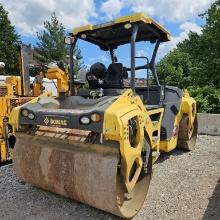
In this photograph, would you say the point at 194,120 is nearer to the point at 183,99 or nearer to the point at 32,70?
the point at 183,99

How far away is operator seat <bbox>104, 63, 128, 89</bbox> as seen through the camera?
5.13 metres

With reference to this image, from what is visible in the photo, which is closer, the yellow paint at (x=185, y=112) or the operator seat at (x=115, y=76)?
the operator seat at (x=115, y=76)

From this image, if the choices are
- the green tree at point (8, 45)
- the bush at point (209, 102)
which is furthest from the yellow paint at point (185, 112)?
the green tree at point (8, 45)

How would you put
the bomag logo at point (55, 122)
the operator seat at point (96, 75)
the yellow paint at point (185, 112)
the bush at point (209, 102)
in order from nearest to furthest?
the bomag logo at point (55, 122) < the operator seat at point (96, 75) < the yellow paint at point (185, 112) < the bush at point (209, 102)

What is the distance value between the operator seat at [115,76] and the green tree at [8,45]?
27545 mm

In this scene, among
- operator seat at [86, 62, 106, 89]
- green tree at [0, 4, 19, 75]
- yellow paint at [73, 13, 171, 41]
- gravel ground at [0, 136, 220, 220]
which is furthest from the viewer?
green tree at [0, 4, 19, 75]

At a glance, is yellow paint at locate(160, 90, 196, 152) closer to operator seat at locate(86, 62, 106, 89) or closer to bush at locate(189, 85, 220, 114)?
operator seat at locate(86, 62, 106, 89)

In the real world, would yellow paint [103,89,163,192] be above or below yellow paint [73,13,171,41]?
below

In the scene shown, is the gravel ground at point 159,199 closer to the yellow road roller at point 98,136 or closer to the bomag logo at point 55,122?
the yellow road roller at point 98,136

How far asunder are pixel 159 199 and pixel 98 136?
1327 mm

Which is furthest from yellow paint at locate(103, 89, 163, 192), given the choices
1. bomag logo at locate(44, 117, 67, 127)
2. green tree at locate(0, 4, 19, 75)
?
green tree at locate(0, 4, 19, 75)

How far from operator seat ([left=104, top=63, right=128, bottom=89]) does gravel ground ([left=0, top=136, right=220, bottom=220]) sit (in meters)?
1.56

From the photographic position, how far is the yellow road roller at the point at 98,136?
12.2ft

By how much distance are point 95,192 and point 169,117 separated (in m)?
2.54
